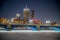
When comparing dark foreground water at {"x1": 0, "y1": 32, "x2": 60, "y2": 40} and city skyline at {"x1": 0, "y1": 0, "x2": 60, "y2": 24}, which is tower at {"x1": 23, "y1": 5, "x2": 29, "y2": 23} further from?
dark foreground water at {"x1": 0, "y1": 32, "x2": 60, "y2": 40}

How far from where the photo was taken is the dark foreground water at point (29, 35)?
5.34 feet

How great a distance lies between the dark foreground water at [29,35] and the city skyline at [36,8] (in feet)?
1.00

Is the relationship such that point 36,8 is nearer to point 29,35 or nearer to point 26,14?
point 26,14

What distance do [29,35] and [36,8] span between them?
1.86ft

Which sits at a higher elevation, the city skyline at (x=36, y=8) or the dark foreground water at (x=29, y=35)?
the city skyline at (x=36, y=8)

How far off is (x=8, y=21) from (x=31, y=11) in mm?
486

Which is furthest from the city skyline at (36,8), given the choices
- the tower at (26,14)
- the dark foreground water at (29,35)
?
the dark foreground water at (29,35)

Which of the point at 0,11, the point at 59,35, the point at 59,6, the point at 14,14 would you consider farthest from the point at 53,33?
the point at 0,11

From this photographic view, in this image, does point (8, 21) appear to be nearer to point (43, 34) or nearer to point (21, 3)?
point (21, 3)

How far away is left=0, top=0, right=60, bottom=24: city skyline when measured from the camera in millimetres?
1781

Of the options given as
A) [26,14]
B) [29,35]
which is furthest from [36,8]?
[29,35]

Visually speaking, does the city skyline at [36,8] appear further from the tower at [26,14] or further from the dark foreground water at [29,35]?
the dark foreground water at [29,35]

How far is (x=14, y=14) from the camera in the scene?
1807mm

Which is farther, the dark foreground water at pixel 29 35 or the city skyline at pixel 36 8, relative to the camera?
the city skyline at pixel 36 8
